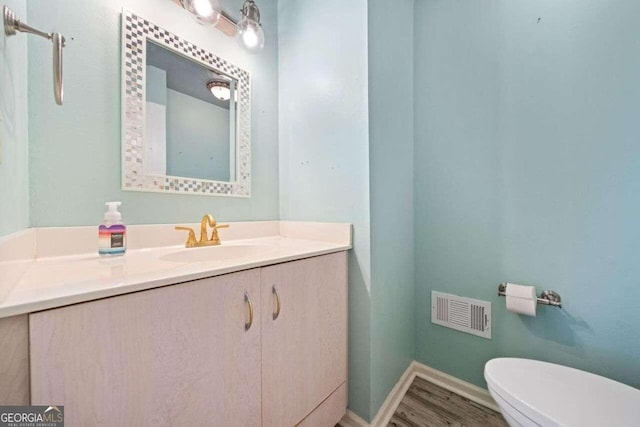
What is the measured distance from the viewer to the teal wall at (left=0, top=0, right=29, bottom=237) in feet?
1.73

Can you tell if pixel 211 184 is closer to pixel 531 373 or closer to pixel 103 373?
pixel 103 373

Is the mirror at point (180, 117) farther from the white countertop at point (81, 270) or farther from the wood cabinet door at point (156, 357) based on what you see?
the wood cabinet door at point (156, 357)

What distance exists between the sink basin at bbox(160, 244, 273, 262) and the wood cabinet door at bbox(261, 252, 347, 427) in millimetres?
241

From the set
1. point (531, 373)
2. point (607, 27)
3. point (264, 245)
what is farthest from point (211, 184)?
point (607, 27)

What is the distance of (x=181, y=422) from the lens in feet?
1.80

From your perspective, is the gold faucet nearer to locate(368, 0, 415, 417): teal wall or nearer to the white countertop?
the white countertop

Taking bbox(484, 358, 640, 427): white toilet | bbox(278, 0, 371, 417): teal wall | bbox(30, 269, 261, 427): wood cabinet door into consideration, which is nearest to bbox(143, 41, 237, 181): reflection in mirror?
bbox(278, 0, 371, 417): teal wall

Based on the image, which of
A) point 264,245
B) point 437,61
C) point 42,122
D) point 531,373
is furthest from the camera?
point 437,61

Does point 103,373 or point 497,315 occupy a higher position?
point 103,373

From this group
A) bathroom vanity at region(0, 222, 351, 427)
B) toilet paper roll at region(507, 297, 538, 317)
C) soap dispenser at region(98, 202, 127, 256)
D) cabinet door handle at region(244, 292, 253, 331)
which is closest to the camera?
bathroom vanity at region(0, 222, 351, 427)

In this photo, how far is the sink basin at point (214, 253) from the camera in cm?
93

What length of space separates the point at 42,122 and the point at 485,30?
1.92 meters

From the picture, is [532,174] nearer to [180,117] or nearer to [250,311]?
[250,311]

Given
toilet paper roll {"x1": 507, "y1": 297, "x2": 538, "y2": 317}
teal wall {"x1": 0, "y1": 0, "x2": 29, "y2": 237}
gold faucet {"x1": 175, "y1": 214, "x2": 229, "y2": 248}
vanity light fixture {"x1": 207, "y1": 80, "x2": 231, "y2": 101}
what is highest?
vanity light fixture {"x1": 207, "y1": 80, "x2": 231, "y2": 101}
